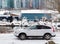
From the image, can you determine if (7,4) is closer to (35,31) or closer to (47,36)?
(47,36)

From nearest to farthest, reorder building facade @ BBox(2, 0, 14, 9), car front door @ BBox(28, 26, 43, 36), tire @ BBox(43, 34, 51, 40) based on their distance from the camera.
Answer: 1. car front door @ BBox(28, 26, 43, 36)
2. tire @ BBox(43, 34, 51, 40)
3. building facade @ BBox(2, 0, 14, 9)

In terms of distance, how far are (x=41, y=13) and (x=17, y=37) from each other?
25.2 m

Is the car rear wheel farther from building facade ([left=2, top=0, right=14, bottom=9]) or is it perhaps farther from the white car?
building facade ([left=2, top=0, right=14, bottom=9])

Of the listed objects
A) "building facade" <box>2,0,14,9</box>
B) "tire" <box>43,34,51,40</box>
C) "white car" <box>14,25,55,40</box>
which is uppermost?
"building facade" <box>2,0,14,9</box>

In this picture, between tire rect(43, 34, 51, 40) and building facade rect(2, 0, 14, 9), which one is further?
building facade rect(2, 0, 14, 9)

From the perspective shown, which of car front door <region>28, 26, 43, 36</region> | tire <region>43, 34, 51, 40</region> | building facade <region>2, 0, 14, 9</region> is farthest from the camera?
building facade <region>2, 0, 14, 9</region>

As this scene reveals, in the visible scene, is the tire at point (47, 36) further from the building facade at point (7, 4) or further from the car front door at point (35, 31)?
the building facade at point (7, 4)

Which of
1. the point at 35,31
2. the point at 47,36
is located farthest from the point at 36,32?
the point at 47,36

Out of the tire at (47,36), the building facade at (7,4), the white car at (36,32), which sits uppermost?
Result: the building facade at (7,4)

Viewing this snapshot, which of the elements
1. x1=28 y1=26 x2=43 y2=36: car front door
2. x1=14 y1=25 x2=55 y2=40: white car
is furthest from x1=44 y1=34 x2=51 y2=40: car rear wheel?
x1=28 y1=26 x2=43 y2=36: car front door

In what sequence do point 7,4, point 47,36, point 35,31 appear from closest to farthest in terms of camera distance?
1. point 35,31
2. point 47,36
3. point 7,4

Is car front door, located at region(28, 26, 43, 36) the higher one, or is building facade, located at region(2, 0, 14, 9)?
building facade, located at region(2, 0, 14, 9)

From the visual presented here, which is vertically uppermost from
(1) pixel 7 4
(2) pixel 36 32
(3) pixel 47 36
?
(1) pixel 7 4

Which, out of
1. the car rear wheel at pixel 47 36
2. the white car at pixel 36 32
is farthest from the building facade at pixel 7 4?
the car rear wheel at pixel 47 36
